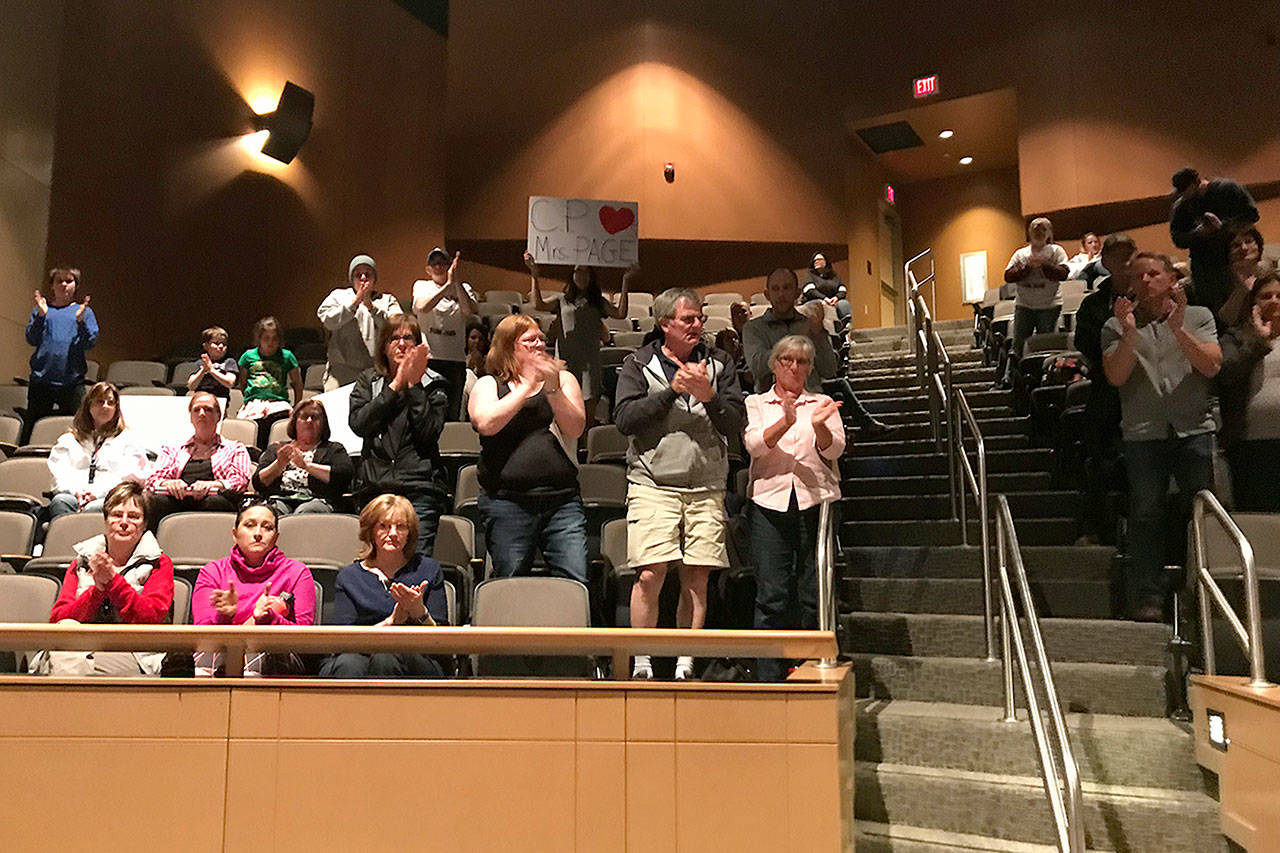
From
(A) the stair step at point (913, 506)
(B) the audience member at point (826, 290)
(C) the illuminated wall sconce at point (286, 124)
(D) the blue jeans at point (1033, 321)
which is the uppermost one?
(C) the illuminated wall sconce at point (286, 124)

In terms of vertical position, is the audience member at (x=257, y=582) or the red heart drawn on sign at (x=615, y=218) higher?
the red heart drawn on sign at (x=615, y=218)

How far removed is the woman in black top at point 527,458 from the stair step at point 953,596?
1.36 metres

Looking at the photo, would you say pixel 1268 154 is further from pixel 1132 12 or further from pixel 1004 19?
pixel 1004 19

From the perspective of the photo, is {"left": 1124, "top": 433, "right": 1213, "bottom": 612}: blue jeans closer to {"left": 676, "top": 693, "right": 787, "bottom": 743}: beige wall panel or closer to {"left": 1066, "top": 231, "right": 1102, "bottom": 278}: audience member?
{"left": 676, "top": 693, "right": 787, "bottom": 743}: beige wall panel

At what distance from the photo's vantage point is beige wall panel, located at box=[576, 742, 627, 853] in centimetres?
219

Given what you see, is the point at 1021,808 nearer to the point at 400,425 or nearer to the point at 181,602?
the point at 400,425

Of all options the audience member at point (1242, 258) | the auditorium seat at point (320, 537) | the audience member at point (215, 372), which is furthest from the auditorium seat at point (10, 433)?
the audience member at point (1242, 258)

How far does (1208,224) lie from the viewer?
445 centimetres

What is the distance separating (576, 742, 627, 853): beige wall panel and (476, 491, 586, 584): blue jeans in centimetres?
111

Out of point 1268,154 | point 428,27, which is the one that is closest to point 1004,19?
point 1268,154

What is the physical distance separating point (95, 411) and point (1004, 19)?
9.47 m

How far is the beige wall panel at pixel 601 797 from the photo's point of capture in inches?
86.2

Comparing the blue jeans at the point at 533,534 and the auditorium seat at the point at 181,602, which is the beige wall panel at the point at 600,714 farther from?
the auditorium seat at the point at 181,602

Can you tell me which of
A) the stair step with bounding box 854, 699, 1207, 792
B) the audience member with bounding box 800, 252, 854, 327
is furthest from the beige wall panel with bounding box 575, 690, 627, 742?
the audience member with bounding box 800, 252, 854, 327
